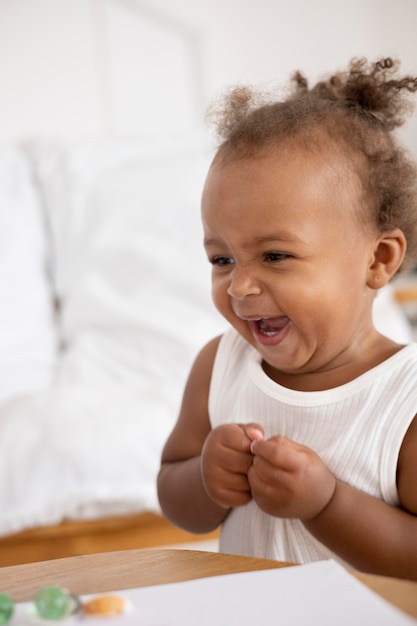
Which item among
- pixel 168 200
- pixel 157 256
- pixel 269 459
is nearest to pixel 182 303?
pixel 157 256

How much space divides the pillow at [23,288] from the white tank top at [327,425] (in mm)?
955

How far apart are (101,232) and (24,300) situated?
0.82 feet

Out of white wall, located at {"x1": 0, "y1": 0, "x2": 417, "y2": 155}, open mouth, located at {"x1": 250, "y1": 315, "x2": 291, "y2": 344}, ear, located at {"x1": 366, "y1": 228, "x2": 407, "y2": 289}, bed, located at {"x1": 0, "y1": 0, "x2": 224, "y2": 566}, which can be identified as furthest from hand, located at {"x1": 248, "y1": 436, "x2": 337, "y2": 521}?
white wall, located at {"x1": 0, "y1": 0, "x2": 417, "y2": 155}

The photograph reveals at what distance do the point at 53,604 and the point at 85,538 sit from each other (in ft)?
3.42

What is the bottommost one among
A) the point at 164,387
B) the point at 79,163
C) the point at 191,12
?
the point at 164,387

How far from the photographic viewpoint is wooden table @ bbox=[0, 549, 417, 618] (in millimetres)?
563

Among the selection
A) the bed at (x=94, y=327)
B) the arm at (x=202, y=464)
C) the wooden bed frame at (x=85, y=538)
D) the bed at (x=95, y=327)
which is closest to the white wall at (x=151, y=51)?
the bed at (x=94, y=327)

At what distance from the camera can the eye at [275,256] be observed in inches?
33.3

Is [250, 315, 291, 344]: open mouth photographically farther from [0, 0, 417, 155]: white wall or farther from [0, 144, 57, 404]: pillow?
[0, 0, 417, 155]: white wall

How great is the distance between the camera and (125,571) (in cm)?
59

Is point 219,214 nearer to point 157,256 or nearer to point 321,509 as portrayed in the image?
point 321,509

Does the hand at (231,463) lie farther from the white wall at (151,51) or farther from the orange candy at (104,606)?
the white wall at (151,51)

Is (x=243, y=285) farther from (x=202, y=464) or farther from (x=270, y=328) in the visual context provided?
(x=202, y=464)

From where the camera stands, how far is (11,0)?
95.6 inches
